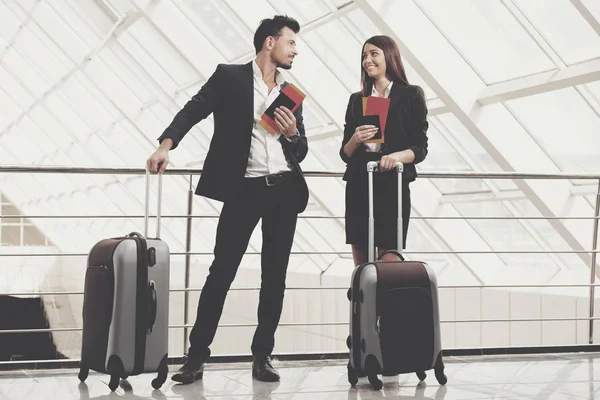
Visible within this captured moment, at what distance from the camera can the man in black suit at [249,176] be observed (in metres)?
2.67

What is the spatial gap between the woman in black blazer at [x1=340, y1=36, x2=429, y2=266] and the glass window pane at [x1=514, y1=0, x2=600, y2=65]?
9.46 feet

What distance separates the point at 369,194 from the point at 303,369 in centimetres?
81

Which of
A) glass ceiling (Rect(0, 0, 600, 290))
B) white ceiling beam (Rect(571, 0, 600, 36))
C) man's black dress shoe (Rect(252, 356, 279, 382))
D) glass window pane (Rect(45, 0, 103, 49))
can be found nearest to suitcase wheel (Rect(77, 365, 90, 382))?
man's black dress shoe (Rect(252, 356, 279, 382))

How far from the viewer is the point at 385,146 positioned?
2.74m

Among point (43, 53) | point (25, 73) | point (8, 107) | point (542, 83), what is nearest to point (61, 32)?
point (43, 53)

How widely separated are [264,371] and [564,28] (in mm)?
3580

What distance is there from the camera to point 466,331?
810cm

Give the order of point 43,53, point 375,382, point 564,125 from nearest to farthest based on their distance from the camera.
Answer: point 375,382 < point 564,125 < point 43,53

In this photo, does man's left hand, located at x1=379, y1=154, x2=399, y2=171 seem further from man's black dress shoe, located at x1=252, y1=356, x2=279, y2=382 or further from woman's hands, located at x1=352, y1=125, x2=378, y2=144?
man's black dress shoe, located at x1=252, y1=356, x2=279, y2=382

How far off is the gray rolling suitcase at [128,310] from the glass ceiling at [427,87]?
151 centimetres

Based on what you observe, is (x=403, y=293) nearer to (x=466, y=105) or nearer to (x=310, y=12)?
(x=466, y=105)

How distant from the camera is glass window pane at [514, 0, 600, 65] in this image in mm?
5230

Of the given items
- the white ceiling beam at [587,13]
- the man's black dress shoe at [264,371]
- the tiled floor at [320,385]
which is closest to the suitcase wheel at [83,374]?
the tiled floor at [320,385]

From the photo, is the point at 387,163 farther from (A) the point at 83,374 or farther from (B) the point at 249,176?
(A) the point at 83,374
